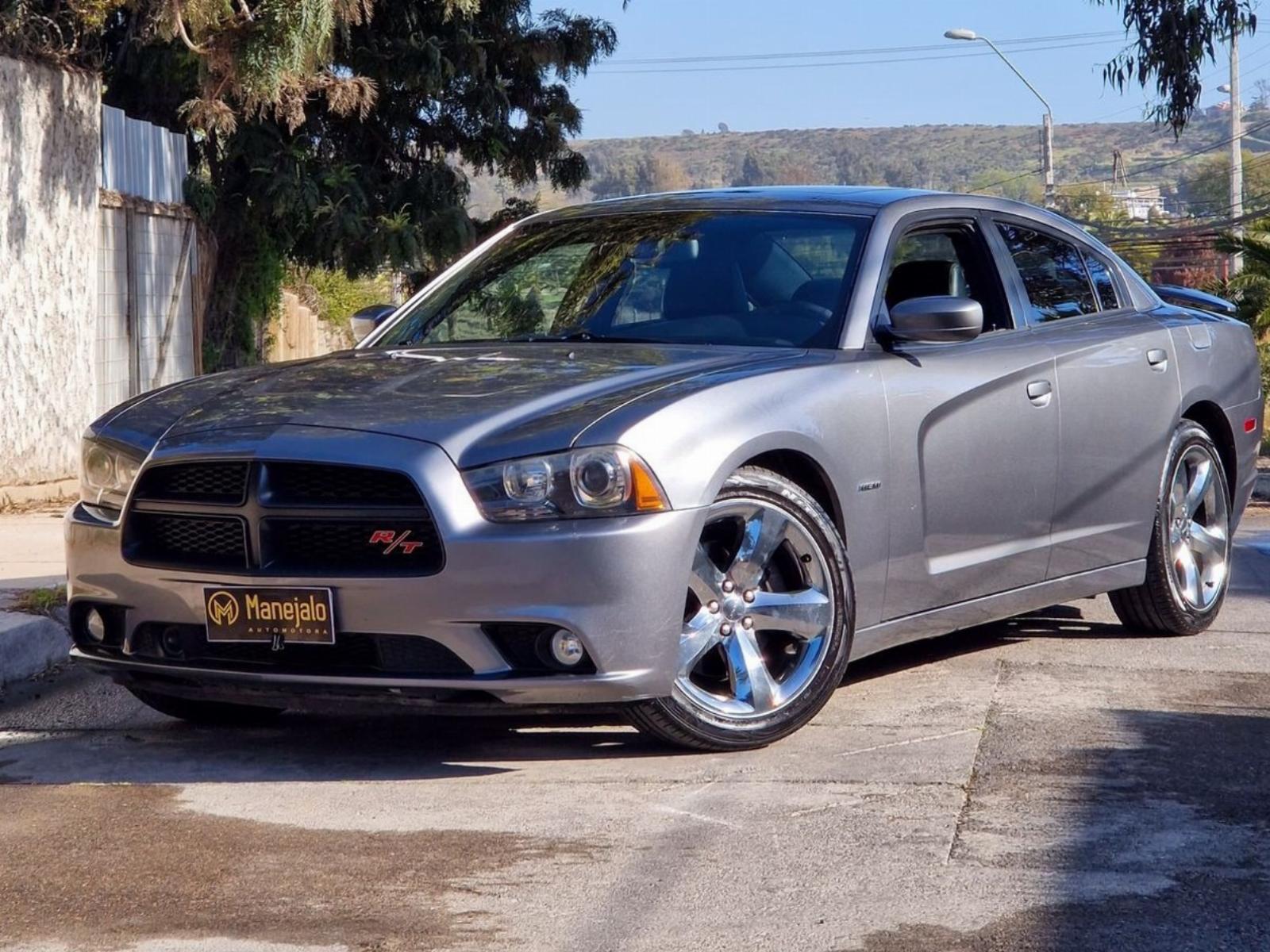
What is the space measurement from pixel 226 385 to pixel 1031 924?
2898 millimetres

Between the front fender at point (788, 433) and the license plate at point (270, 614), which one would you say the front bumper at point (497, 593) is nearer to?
the license plate at point (270, 614)

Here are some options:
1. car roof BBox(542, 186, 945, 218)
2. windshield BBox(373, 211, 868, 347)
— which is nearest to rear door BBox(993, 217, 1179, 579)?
car roof BBox(542, 186, 945, 218)

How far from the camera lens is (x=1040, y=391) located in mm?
6176

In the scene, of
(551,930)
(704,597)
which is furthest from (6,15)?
(551,930)

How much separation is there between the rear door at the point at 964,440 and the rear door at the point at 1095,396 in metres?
0.12

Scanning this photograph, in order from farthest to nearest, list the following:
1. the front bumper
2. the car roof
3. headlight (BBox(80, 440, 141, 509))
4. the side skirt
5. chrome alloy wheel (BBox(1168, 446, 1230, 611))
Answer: chrome alloy wheel (BBox(1168, 446, 1230, 611)), the car roof, the side skirt, headlight (BBox(80, 440, 141, 509)), the front bumper

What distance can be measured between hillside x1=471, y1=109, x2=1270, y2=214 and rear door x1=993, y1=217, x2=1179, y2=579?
64.5 m

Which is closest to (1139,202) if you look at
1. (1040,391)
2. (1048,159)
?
(1048,159)

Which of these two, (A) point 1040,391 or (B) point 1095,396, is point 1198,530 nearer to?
(B) point 1095,396

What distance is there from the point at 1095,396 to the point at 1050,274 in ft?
1.80

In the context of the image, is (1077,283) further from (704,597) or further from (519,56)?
(519,56)

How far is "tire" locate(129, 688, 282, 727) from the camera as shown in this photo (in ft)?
18.5

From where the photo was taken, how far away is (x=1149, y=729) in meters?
5.37

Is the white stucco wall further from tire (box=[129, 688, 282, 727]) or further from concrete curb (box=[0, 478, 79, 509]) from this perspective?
tire (box=[129, 688, 282, 727])
